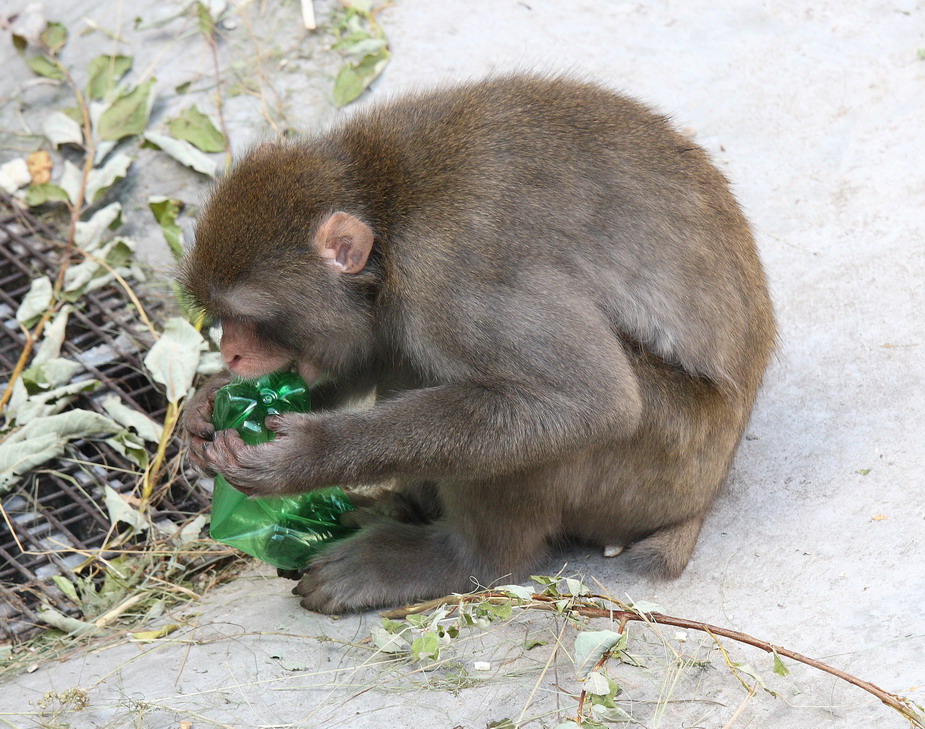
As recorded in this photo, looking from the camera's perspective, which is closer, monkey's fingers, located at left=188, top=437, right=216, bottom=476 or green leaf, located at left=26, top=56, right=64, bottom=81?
monkey's fingers, located at left=188, top=437, right=216, bottom=476

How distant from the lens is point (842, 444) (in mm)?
4160

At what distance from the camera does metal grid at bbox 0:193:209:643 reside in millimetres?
4531

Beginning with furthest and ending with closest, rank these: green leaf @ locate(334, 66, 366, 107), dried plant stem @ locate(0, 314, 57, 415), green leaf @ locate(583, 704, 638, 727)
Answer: green leaf @ locate(334, 66, 366, 107) → dried plant stem @ locate(0, 314, 57, 415) → green leaf @ locate(583, 704, 638, 727)

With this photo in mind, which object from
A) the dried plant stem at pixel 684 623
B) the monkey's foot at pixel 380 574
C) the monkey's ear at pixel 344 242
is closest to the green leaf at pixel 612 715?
the dried plant stem at pixel 684 623

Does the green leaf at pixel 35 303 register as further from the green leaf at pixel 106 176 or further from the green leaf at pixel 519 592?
the green leaf at pixel 519 592

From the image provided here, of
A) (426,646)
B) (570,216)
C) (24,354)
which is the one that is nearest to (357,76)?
(24,354)

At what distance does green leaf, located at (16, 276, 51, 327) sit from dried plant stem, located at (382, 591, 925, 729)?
2.75 m

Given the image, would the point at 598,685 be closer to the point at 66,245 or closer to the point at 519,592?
the point at 519,592

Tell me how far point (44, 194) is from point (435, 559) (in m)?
3.48

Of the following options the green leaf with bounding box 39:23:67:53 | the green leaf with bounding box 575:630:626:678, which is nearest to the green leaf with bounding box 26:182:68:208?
the green leaf with bounding box 39:23:67:53

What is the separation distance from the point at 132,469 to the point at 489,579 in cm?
193

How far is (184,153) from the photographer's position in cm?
602

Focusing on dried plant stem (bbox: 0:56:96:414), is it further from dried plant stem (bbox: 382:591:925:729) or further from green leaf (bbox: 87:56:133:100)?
dried plant stem (bbox: 382:591:925:729)

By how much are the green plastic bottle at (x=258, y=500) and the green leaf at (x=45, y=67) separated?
135 inches
